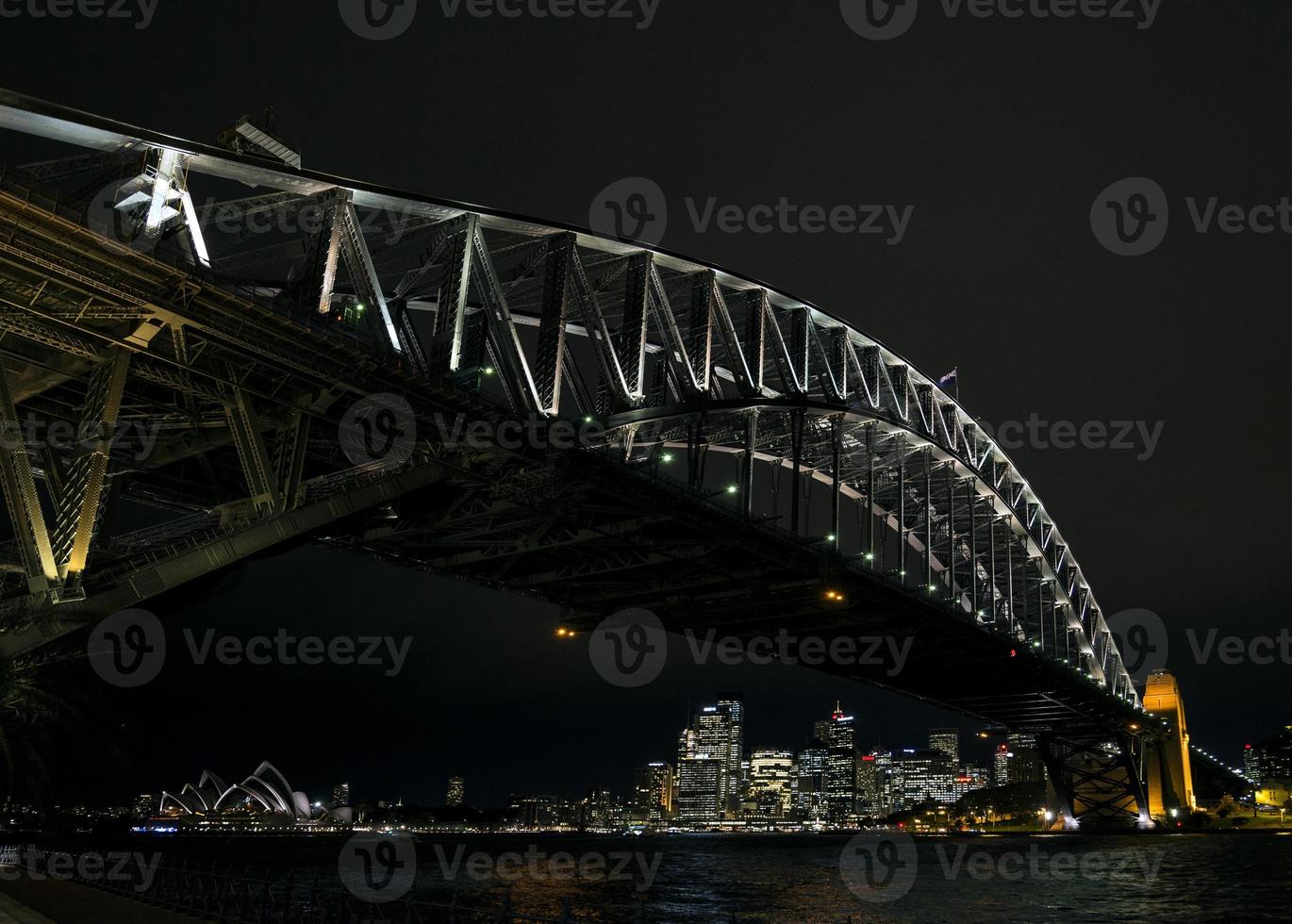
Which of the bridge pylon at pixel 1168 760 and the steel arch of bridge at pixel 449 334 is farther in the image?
the bridge pylon at pixel 1168 760

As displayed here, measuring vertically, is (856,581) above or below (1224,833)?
above

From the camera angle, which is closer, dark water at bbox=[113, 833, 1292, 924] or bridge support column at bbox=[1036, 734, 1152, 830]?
dark water at bbox=[113, 833, 1292, 924]

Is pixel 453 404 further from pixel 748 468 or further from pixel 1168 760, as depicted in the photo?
pixel 1168 760

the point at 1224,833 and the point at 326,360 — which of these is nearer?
the point at 326,360

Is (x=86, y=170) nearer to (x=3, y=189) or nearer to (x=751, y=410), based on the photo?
(x=3, y=189)

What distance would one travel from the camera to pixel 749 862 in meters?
87.4

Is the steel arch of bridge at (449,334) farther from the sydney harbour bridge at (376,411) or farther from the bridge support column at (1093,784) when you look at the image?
the bridge support column at (1093,784)

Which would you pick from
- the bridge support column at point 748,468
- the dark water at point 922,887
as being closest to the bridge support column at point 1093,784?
the dark water at point 922,887

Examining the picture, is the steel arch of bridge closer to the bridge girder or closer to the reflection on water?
the bridge girder

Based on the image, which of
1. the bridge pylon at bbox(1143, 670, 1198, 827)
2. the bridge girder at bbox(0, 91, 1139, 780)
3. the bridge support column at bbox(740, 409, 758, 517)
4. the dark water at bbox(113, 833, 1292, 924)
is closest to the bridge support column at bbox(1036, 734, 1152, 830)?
the bridge pylon at bbox(1143, 670, 1198, 827)

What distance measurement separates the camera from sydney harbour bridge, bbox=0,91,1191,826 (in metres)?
26.5

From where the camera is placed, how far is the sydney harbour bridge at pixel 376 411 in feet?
86.8

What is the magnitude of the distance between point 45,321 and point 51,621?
293 inches

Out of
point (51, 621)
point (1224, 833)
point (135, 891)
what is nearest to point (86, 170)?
point (51, 621)
